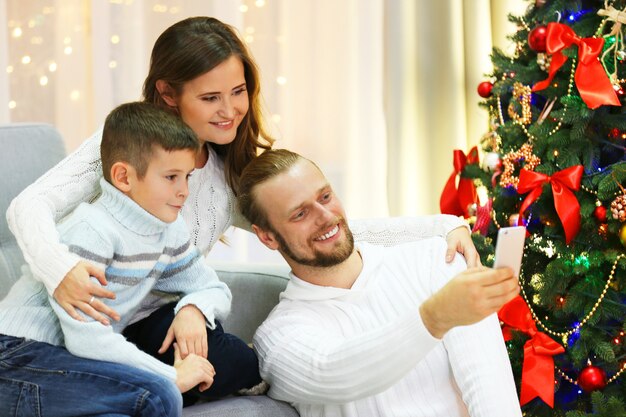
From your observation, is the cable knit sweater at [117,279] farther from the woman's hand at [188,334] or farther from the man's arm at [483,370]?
the man's arm at [483,370]

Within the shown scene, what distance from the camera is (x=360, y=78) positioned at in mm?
3846

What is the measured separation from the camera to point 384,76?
12.7ft

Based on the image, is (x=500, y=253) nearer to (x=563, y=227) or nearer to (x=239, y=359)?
(x=239, y=359)

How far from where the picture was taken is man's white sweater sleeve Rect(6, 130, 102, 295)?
1.76 meters

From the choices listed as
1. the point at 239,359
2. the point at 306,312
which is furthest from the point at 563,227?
the point at 239,359

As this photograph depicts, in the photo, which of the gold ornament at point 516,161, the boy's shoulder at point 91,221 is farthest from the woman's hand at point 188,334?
the gold ornament at point 516,161

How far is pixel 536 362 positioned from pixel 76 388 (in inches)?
53.1

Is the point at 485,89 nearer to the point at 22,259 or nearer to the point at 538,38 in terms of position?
the point at 538,38

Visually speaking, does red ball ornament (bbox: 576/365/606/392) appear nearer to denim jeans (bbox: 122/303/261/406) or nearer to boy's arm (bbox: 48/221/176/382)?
denim jeans (bbox: 122/303/261/406)

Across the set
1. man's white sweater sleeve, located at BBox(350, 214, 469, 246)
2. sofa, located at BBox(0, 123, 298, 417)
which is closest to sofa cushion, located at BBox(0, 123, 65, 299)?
→ sofa, located at BBox(0, 123, 298, 417)

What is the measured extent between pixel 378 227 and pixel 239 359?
Result: 2.09 feet

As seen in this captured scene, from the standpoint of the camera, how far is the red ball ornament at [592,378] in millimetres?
2414

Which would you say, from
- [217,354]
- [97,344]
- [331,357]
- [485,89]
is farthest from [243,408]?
[485,89]

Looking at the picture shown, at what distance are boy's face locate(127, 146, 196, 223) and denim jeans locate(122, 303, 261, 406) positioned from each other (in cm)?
25
